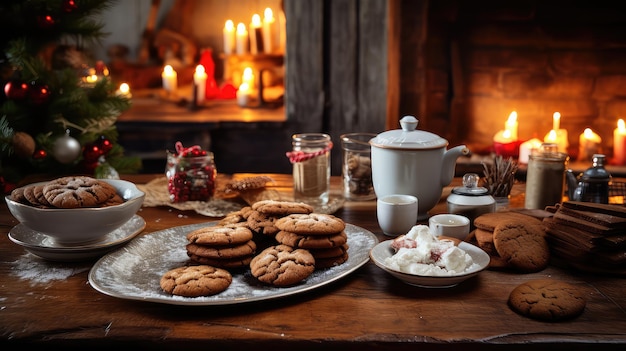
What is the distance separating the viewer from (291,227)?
120 cm

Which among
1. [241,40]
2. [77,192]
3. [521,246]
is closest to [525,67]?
[241,40]

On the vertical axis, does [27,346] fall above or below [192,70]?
below

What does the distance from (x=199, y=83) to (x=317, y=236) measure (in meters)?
2.39

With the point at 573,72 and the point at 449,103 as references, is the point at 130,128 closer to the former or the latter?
the point at 449,103

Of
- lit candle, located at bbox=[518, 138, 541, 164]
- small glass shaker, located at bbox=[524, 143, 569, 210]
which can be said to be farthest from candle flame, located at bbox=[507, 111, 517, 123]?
small glass shaker, located at bbox=[524, 143, 569, 210]

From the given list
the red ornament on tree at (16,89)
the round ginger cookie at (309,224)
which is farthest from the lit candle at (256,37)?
the round ginger cookie at (309,224)

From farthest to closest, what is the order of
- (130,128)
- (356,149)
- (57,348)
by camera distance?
(130,128), (356,149), (57,348)

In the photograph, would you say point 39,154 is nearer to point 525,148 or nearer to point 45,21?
point 45,21

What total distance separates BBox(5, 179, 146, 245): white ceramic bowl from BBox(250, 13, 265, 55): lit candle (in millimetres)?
2389

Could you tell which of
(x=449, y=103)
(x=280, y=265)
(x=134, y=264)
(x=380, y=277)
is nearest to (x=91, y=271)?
(x=134, y=264)

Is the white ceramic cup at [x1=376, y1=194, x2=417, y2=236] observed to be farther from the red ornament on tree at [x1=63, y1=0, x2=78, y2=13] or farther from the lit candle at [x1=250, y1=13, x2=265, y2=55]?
the lit candle at [x1=250, y1=13, x2=265, y2=55]

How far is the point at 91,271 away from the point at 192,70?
2761mm

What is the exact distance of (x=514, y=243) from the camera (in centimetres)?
124

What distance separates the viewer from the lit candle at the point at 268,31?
3.54 m
